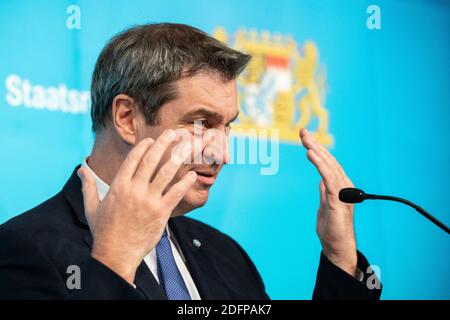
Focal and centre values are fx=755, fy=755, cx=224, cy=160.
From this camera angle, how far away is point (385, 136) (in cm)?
A: 309

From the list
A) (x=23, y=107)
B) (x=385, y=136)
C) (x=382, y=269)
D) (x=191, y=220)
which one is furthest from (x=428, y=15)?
(x=23, y=107)

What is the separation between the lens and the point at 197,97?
1771 mm

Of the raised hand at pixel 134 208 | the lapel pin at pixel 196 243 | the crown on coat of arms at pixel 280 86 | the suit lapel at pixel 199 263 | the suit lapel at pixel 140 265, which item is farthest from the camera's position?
the crown on coat of arms at pixel 280 86

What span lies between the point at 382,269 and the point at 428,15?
114cm

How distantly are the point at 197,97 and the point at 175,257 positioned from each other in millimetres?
421

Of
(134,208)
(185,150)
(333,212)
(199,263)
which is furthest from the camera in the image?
(199,263)

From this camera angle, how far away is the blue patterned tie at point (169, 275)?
5.78ft

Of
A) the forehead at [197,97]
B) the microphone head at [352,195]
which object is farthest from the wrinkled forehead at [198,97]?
the microphone head at [352,195]

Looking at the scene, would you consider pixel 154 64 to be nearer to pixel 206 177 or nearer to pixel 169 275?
pixel 206 177

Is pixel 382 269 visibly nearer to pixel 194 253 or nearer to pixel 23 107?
pixel 194 253

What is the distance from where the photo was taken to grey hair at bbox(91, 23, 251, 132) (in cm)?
178

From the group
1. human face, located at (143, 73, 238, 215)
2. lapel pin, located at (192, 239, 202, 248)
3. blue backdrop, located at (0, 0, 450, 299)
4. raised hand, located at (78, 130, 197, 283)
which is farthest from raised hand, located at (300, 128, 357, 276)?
blue backdrop, located at (0, 0, 450, 299)

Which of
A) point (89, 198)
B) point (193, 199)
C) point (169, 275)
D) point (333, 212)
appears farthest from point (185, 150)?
point (333, 212)

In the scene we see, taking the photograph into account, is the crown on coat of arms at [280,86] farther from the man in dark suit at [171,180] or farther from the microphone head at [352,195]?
the microphone head at [352,195]
